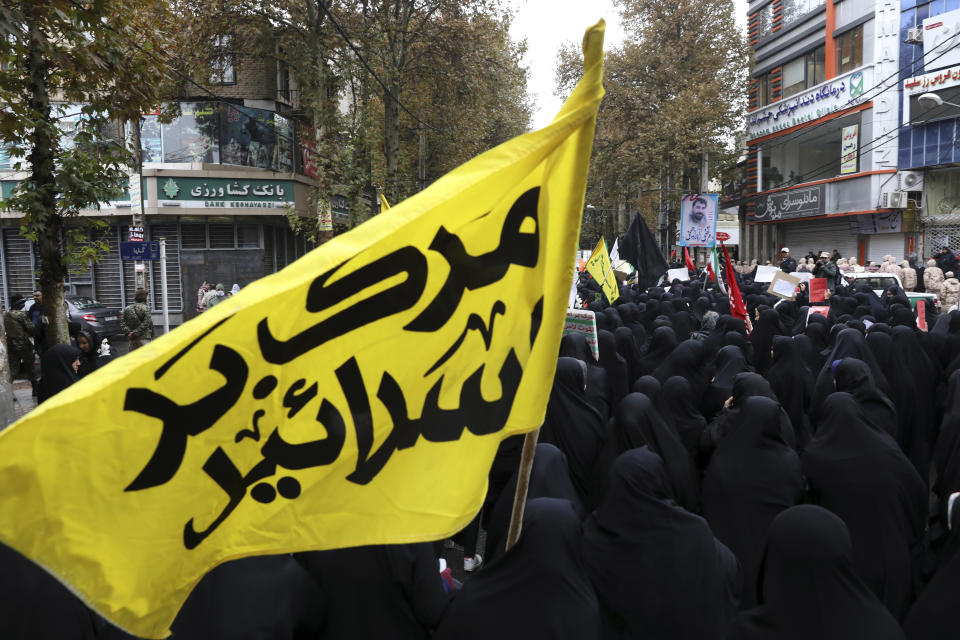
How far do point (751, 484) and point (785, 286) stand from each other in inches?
307

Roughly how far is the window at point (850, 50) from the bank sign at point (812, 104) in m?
0.56

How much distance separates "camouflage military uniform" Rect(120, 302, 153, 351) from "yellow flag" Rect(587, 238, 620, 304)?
20.4ft

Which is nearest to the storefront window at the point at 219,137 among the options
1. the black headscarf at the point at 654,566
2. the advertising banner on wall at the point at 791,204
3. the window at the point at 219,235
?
the window at the point at 219,235

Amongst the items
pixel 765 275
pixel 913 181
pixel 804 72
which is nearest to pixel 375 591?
pixel 765 275

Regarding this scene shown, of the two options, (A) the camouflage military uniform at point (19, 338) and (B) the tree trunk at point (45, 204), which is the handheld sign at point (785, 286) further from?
(A) the camouflage military uniform at point (19, 338)

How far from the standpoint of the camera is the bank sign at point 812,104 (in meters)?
27.3

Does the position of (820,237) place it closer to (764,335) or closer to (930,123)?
(930,123)

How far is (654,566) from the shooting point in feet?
8.81

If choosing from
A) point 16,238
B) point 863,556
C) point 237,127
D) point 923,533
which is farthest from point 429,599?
point 16,238

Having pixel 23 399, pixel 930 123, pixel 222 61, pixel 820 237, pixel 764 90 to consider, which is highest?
pixel 764 90

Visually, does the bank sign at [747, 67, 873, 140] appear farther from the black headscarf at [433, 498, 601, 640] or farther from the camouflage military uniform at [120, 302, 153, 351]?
the black headscarf at [433, 498, 601, 640]

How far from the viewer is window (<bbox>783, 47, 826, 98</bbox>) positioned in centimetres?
3030

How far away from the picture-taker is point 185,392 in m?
1.60

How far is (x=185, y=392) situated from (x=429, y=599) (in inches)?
51.9
